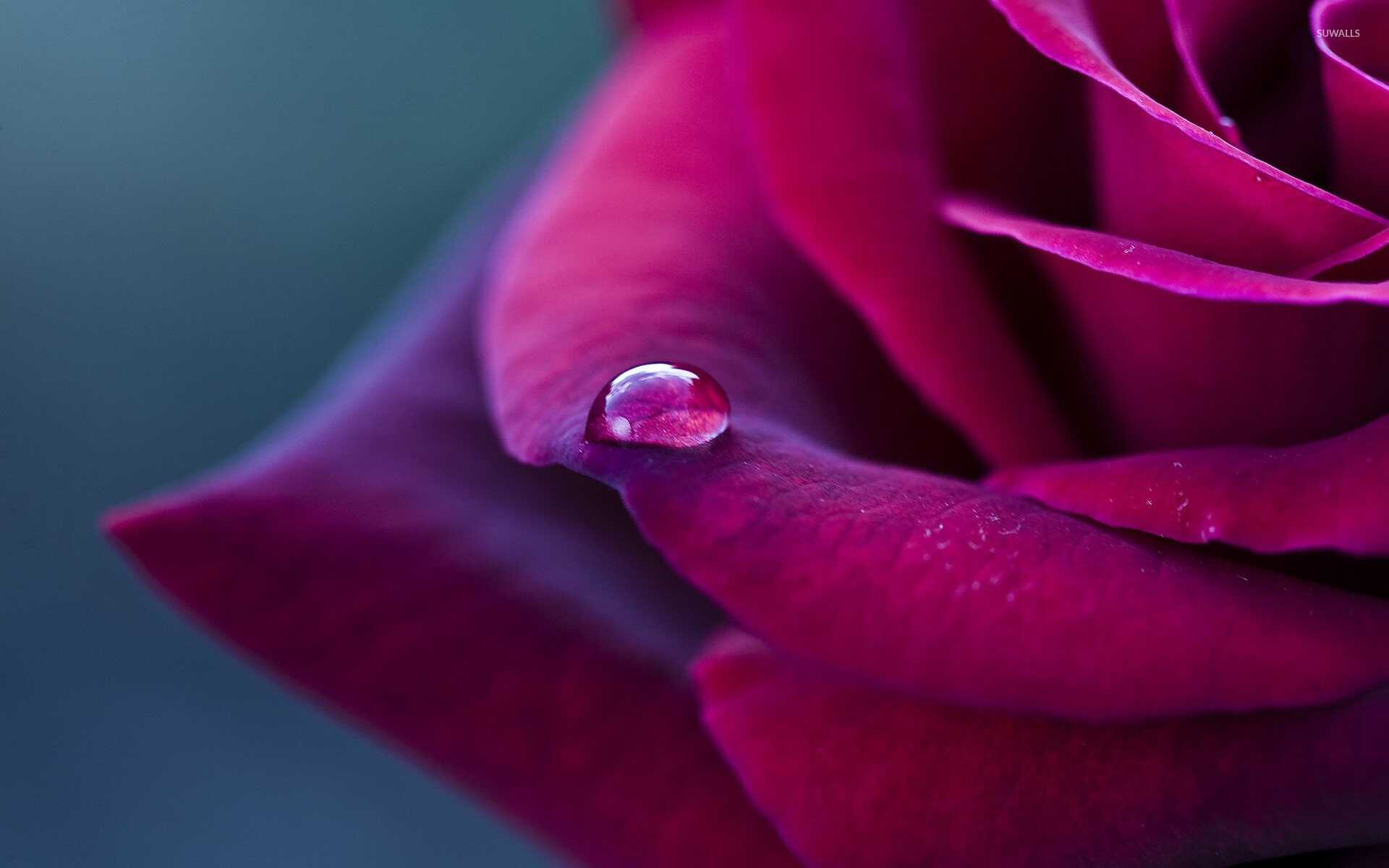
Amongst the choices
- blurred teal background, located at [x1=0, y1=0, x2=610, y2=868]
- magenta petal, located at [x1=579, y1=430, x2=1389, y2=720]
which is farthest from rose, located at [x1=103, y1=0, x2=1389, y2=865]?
blurred teal background, located at [x1=0, y1=0, x2=610, y2=868]

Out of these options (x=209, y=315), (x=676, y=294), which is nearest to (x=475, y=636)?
(x=676, y=294)

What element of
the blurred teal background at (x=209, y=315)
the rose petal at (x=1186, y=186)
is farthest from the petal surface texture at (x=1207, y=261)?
the blurred teal background at (x=209, y=315)

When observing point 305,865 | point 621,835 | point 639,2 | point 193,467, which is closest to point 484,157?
point 193,467

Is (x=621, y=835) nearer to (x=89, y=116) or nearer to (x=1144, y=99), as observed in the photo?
(x=1144, y=99)

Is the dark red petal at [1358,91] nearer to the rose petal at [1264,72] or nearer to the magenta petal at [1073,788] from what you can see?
the rose petal at [1264,72]

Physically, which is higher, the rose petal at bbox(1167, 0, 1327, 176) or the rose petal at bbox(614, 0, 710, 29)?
the rose petal at bbox(1167, 0, 1327, 176)

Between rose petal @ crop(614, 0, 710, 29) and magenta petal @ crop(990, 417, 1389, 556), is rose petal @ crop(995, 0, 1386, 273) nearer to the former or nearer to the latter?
magenta petal @ crop(990, 417, 1389, 556)
